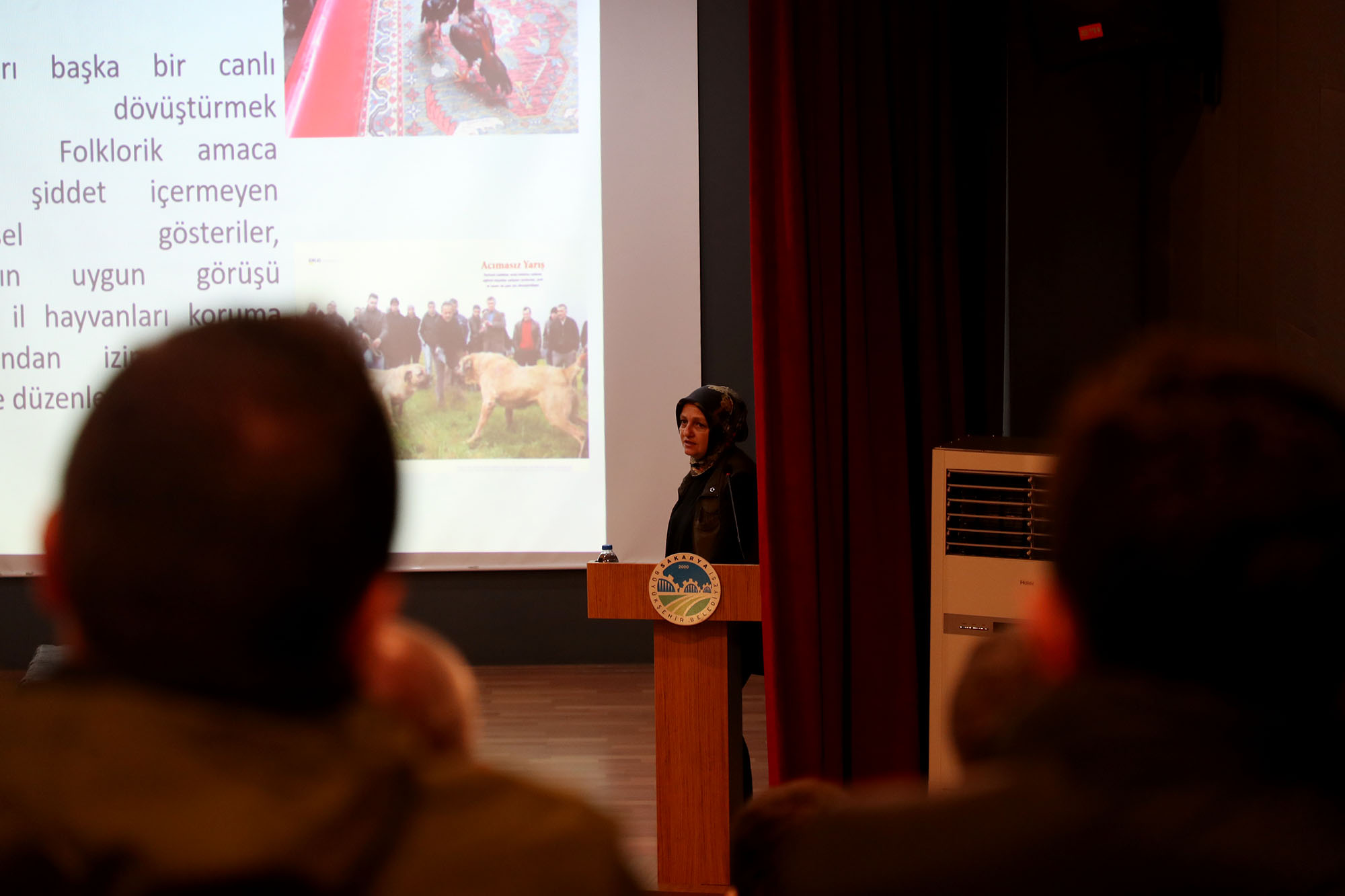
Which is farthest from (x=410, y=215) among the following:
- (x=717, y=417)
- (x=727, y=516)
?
(x=727, y=516)

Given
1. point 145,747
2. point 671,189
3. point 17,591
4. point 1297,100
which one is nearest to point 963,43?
point 1297,100

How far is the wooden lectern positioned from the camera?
2932mm

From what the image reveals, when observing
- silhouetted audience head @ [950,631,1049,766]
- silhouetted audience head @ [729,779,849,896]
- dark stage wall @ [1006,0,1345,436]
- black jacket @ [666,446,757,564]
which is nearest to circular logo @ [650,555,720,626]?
black jacket @ [666,446,757,564]

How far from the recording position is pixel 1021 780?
623mm

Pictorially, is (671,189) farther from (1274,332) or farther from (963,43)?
(1274,332)

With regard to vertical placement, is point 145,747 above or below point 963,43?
below

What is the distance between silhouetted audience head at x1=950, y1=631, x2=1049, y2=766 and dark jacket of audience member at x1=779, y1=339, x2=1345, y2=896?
68mm

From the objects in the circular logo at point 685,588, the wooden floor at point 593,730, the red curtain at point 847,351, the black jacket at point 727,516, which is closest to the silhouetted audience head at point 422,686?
the circular logo at point 685,588

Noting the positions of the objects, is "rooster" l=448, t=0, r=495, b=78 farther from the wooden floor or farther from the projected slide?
the wooden floor

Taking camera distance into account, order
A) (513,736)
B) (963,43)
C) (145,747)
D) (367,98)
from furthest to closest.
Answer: (367,98)
(513,736)
(963,43)
(145,747)

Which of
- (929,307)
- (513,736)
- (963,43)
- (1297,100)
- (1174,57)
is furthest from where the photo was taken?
(513,736)

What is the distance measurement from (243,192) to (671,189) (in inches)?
74.7

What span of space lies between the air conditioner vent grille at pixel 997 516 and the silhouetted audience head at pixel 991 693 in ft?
5.33

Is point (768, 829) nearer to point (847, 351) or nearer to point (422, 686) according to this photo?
point (422, 686)
